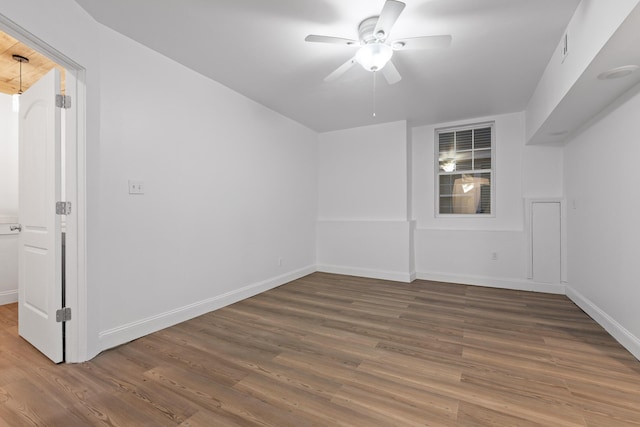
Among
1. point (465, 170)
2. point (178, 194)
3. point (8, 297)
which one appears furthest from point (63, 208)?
point (465, 170)

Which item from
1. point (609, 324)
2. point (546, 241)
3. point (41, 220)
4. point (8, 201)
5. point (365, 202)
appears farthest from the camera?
point (365, 202)

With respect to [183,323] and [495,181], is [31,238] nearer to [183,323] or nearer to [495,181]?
[183,323]

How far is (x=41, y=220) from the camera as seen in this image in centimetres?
227

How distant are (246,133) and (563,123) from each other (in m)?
3.76

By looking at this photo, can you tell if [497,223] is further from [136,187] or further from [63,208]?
[63,208]

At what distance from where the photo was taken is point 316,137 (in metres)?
5.52

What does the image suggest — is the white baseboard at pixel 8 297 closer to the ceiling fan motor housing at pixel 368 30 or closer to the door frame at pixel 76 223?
the door frame at pixel 76 223

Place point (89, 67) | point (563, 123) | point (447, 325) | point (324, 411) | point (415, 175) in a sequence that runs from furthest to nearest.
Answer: point (415, 175)
point (563, 123)
point (447, 325)
point (89, 67)
point (324, 411)

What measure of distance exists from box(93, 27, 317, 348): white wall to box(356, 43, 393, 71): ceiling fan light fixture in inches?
73.1

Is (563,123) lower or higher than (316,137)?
lower

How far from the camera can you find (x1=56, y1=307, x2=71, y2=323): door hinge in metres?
2.13

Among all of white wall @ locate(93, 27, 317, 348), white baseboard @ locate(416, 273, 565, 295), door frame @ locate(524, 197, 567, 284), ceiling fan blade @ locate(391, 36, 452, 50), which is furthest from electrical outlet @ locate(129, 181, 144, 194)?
door frame @ locate(524, 197, 567, 284)

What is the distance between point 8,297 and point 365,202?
5.11 meters

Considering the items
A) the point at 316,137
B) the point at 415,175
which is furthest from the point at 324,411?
the point at 316,137
